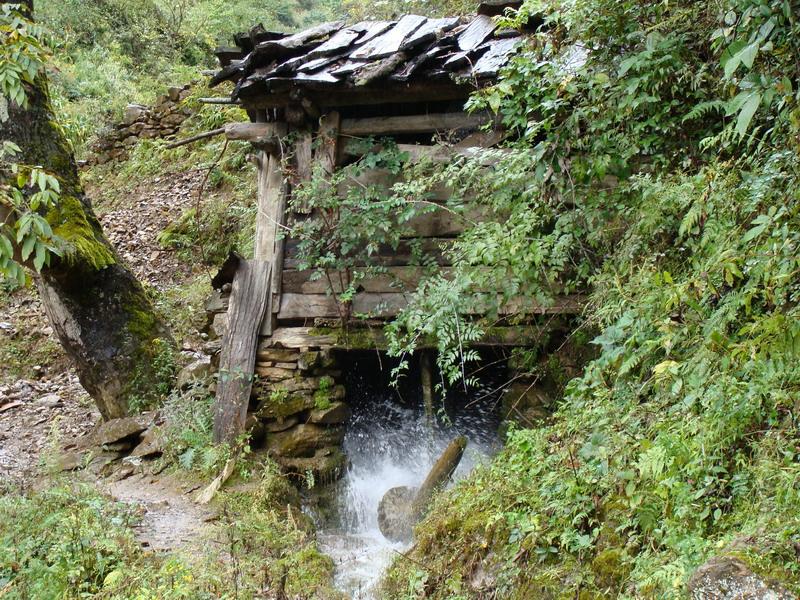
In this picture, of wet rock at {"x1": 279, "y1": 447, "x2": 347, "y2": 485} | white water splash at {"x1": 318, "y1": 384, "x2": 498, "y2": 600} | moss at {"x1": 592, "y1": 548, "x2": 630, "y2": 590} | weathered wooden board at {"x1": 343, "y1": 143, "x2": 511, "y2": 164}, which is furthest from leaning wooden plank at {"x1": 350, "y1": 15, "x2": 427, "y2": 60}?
moss at {"x1": 592, "y1": 548, "x2": 630, "y2": 590}

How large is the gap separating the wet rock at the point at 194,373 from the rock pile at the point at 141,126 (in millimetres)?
8810

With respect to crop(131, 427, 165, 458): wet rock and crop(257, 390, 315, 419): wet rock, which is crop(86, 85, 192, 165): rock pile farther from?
crop(257, 390, 315, 419): wet rock

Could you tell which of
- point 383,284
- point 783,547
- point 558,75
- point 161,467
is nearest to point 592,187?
point 558,75

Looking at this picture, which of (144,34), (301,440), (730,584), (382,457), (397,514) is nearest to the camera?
(730,584)

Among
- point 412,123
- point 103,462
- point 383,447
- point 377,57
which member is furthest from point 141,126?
point 383,447

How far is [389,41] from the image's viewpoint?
6793mm

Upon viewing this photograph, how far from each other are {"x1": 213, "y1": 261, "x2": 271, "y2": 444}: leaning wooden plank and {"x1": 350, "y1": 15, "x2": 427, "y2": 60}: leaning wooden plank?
92.9 inches

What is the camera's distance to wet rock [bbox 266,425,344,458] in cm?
676

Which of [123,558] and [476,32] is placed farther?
[476,32]

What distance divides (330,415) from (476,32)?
4.12m

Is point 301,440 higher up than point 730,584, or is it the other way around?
point 730,584

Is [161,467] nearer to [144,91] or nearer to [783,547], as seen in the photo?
[783,547]

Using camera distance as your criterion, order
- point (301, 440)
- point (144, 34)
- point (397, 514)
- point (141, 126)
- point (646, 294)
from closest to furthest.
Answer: point (646, 294) < point (397, 514) < point (301, 440) < point (141, 126) < point (144, 34)

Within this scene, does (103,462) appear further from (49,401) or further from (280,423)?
(49,401)
